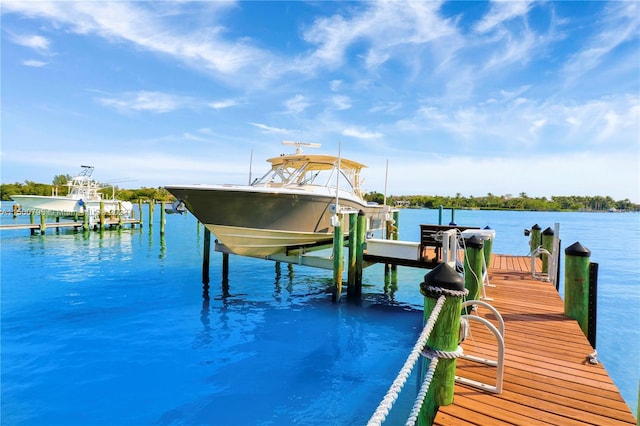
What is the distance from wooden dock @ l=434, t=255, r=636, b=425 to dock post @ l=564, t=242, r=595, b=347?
21cm

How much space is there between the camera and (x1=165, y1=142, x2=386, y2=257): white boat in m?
11.2

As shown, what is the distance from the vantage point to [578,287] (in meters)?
5.52

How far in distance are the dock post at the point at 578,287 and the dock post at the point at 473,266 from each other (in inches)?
53.3

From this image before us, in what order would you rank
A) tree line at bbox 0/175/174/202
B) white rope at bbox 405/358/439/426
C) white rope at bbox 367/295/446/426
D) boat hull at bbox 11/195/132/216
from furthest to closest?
1. tree line at bbox 0/175/174/202
2. boat hull at bbox 11/195/132/216
3. white rope at bbox 405/358/439/426
4. white rope at bbox 367/295/446/426

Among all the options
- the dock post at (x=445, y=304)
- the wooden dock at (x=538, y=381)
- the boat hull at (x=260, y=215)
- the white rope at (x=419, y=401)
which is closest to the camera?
the white rope at (x=419, y=401)

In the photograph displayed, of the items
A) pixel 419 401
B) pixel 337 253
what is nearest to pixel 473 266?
pixel 419 401

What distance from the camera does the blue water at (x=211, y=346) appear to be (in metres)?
6.31

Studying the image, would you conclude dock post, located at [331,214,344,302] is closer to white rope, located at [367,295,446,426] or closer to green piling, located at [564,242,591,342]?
green piling, located at [564,242,591,342]

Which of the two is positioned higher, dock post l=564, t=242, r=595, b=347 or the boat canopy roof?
the boat canopy roof

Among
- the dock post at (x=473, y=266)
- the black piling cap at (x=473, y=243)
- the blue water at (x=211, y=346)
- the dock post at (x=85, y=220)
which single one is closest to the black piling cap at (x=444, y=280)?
the dock post at (x=473, y=266)

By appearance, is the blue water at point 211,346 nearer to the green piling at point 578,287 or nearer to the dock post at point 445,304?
Answer: the green piling at point 578,287

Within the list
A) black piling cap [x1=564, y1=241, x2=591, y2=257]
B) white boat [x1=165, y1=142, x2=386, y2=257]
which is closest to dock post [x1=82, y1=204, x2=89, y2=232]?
white boat [x1=165, y1=142, x2=386, y2=257]

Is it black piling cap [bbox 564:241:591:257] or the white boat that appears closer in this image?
black piling cap [bbox 564:241:591:257]

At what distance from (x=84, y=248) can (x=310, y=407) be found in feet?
85.0
